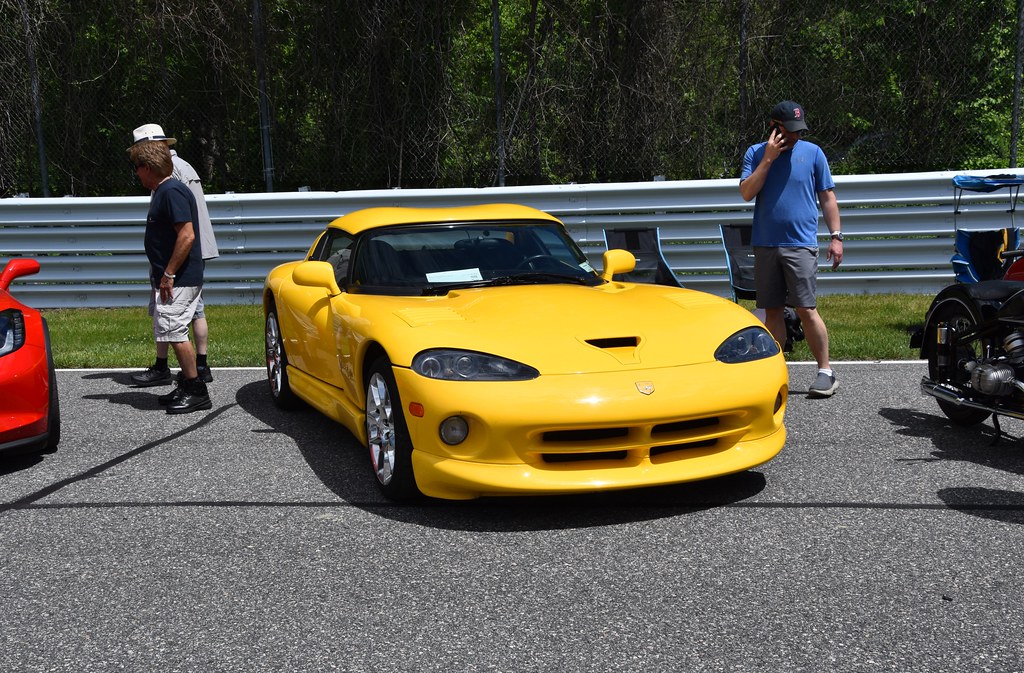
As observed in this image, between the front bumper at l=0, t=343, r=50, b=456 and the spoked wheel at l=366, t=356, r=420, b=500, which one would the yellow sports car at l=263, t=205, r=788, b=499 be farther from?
the front bumper at l=0, t=343, r=50, b=456

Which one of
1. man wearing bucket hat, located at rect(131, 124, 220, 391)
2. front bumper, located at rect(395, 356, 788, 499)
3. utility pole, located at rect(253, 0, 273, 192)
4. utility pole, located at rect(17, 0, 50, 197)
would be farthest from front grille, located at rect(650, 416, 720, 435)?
utility pole, located at rect(17, 0, 50, 197)

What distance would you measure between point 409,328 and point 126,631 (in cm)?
181

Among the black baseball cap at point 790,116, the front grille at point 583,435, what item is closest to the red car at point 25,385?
the front grille at point 583,435

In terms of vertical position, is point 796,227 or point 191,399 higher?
point 796,227

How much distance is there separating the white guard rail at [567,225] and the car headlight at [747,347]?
19.6ft

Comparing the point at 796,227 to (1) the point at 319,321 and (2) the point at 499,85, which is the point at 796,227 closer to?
(1) the point at 319,321

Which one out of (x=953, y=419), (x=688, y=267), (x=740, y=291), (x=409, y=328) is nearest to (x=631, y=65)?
(x=688, y=267)

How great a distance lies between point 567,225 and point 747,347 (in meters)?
6.38

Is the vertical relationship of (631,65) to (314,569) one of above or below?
above

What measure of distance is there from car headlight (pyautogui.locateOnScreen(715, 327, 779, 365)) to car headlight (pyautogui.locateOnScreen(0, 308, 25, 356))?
334cm

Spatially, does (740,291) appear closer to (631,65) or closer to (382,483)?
(631,65)

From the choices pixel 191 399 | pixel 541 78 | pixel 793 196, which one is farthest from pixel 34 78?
pixel 793 196

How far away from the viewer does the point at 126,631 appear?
3484 millimetres

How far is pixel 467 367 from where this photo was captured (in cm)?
458
